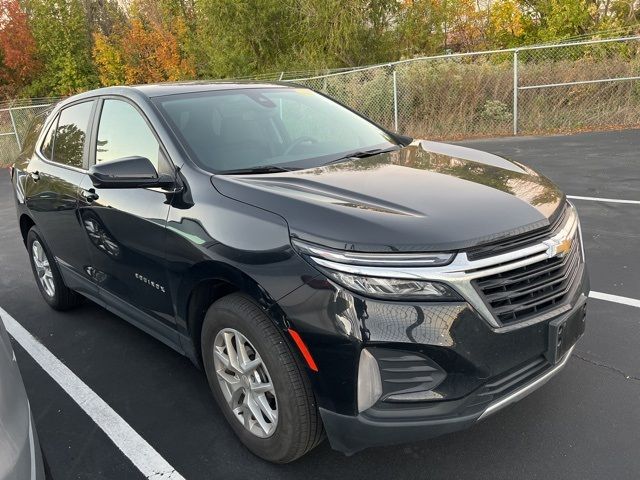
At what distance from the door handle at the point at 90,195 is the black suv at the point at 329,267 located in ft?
0.16

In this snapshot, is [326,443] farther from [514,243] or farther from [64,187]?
[64,187]

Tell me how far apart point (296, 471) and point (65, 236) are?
2561 millimetres

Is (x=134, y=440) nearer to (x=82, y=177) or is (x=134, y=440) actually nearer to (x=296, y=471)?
(x=296, y=471)

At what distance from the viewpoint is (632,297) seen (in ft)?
13.1

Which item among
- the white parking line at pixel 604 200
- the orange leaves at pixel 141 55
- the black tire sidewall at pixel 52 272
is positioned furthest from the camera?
the orange leaves at pixel 141 55

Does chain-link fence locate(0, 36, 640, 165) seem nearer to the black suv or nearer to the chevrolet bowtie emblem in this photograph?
the black suv

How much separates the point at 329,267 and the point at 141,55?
34.4 meters

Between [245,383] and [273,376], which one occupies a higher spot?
[273,376]

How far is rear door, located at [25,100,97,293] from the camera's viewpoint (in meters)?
3.79

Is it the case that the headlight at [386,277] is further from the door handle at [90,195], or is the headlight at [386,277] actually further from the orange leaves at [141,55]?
the orange leaves at [141,55]

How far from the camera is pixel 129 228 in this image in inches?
122

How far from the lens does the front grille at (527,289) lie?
81.7 inches

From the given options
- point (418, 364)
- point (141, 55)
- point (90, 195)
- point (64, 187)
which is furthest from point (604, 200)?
point (141, 55)

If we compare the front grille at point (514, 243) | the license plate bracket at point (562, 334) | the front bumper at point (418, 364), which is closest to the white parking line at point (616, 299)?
the license plate bracket at point (562, 334)
